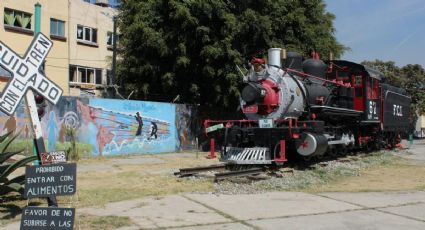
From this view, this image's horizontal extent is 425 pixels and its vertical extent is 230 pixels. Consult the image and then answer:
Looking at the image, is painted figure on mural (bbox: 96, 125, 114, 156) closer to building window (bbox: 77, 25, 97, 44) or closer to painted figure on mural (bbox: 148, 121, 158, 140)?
painted figure on mural (bbox: 148, 121, 158, 140)

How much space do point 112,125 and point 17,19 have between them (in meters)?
14.1

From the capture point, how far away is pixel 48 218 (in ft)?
18.9

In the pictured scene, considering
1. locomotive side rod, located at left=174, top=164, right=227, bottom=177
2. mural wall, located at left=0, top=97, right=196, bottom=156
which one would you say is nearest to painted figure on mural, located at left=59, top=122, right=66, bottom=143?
mural wall, located at left=0, top=97, right=196, bottom=156

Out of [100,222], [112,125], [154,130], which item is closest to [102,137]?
[112,125]

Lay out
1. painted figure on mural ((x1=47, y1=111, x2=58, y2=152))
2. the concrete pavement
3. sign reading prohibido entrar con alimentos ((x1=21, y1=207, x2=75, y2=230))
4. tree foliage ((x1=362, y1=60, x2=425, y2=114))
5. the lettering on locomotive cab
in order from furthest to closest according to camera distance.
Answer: tree foliage ((x1=362, y1=60, x2=425, y2=114)) → the lettering on locomotive cab → painted figure on mural ((x1=47, y1=111, x2=58, y2=152)) → the concrete pavement → sign reading prohibido entrar con alimentos ((x1=21, y1=207, x2=75, y2=230))

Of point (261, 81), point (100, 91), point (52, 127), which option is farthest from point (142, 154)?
point (100, 91)

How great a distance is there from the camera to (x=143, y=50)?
23.8 meters

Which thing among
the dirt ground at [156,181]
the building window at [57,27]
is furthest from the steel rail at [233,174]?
the building window at [57,27]

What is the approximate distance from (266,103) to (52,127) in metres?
8.26

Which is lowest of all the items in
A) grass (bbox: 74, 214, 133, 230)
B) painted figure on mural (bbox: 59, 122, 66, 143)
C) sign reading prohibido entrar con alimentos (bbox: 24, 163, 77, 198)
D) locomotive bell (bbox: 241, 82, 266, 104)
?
grass (bbox: 74, 214, 133, 230)

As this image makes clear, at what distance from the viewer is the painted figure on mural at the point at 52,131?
18562mm

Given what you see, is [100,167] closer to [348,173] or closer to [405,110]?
[348,173]

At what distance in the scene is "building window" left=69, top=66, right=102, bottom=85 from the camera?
115 ft

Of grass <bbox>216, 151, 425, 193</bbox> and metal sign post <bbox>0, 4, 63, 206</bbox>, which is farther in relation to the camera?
grass <bbox>216, 151, 425, 193</bbox>
